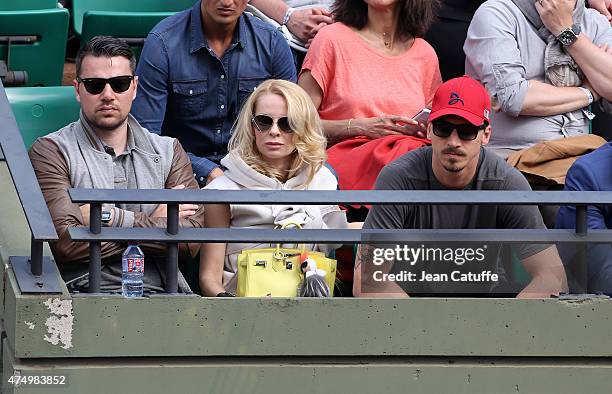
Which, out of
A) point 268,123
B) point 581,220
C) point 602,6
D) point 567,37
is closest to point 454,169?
point 581,220

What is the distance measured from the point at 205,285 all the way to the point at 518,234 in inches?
53.2

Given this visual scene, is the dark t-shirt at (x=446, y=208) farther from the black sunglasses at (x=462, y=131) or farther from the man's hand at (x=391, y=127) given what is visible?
the man's hand at (x=391, y=127)

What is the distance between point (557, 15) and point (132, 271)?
2.85 m

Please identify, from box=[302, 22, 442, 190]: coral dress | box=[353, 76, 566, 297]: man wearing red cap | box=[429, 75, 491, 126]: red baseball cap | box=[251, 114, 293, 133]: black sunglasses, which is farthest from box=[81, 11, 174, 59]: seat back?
box=[429, 75, 491, 126]: red baseball cap

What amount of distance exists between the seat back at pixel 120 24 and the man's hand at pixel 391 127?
1.71m

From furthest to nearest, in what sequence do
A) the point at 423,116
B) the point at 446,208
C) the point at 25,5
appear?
the point at 25,5 → the point at 423,116 → the point at 446,208

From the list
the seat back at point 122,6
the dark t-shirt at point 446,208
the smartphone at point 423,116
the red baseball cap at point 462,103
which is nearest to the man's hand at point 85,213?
the dark t-shirt at point 446,208

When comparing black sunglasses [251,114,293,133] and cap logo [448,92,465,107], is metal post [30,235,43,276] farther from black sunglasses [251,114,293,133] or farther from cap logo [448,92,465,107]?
cap logo [448,92,465,107]

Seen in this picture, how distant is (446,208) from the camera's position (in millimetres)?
5520

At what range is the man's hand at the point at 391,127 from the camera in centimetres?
659

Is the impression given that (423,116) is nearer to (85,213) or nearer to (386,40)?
(386,40)

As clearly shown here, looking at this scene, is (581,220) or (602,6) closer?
(581,220)

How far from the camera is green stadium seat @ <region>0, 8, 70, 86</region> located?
743 cm

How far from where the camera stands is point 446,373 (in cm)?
498
